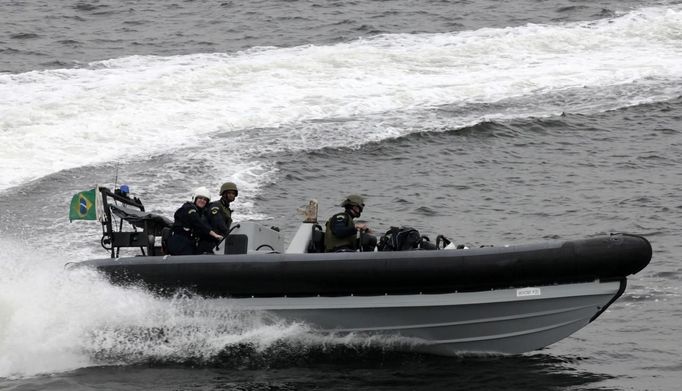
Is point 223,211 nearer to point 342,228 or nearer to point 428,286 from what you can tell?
point 342,228

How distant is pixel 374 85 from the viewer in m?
22.0

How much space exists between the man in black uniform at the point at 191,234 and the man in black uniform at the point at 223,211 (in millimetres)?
76

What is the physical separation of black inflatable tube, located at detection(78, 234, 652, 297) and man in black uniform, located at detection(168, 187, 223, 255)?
50cm

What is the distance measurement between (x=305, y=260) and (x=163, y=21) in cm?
1871

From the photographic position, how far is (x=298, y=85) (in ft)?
71.6

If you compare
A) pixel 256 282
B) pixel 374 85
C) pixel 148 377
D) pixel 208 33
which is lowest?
pixel 148 377

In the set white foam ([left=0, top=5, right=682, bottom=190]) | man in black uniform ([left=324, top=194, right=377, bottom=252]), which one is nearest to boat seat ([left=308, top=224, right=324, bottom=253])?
man in black uniform ([left=324, top=194, right=377, bottom=252])

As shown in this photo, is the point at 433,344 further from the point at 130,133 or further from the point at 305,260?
the point at 130,133

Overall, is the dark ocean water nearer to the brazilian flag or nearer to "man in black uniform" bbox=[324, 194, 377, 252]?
the brazilian flag

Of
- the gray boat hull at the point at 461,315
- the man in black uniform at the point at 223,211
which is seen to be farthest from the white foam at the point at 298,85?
the gray boat hull at the point at 461,315

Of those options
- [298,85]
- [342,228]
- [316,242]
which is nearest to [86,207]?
[316,242]

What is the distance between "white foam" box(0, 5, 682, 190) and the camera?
1873cm

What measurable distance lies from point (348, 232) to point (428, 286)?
43.1 inches

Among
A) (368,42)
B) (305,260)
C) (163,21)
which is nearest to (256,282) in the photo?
(305,260)
